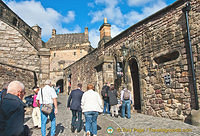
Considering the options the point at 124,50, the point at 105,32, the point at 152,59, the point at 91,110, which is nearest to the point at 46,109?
the point at 91,110

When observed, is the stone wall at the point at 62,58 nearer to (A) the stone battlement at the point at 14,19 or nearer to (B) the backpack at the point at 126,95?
(A) the stone battlement at the point at 14,19

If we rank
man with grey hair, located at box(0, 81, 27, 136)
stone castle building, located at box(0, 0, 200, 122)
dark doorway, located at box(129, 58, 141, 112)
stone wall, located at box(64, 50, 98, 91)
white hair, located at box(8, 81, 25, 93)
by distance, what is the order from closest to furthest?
man with grey hair, located at box(0, 81, 27, 136), white hair, located at box(8, 81, 25, 93), stone castle building, located at box(0, 0, 200, 122), dark doorway, located at box(129, 58, 141, 112), stone wall, located at box(64, 50, 98, 91)

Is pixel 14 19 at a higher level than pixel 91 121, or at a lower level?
higher

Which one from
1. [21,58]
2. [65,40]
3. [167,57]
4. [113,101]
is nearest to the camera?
[167,57]

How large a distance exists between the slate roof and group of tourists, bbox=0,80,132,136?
3440cm

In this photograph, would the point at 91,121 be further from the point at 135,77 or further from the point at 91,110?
the point at 135,77

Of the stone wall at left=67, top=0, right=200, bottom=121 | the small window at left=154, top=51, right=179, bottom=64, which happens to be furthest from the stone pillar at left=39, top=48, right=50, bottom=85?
the small window at left=154, top=51, right=179, bottom=64

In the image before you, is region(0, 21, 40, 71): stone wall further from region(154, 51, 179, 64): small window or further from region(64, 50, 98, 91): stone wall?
region(154, 51, 179, 64): small window

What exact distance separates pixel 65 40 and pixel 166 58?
37.2 meters

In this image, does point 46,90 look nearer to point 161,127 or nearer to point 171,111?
point 161,127

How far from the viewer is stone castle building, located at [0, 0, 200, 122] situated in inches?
220

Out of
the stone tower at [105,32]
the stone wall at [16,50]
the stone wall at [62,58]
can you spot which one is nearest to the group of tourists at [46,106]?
the stone wall at [16,50]

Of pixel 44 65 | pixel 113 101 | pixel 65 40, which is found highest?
pixel 65 40

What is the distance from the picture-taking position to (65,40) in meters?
41.2
